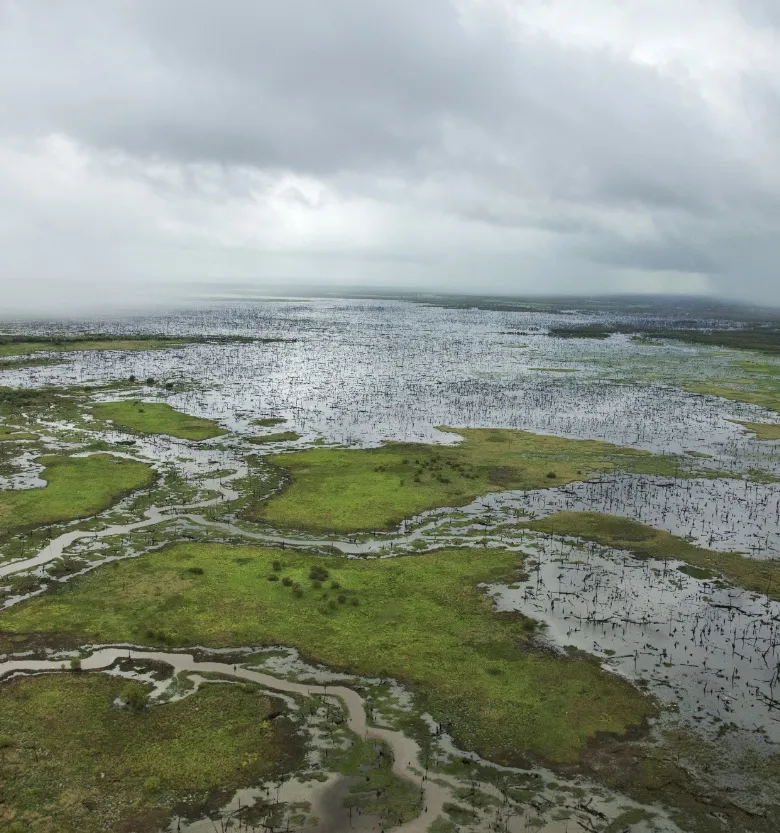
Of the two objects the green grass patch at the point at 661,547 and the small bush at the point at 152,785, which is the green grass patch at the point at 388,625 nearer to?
the green grass patch at the point at 661,547

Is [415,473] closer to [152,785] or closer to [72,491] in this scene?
[72,491]

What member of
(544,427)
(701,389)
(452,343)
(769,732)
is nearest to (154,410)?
(544,427)

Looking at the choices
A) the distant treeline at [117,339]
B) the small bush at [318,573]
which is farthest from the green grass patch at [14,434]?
the distant treeline at [117,339]

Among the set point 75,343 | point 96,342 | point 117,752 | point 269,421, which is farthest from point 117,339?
point 117,752

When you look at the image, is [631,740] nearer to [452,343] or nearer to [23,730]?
→ [23,730]

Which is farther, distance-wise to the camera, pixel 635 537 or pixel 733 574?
pixel 635 537

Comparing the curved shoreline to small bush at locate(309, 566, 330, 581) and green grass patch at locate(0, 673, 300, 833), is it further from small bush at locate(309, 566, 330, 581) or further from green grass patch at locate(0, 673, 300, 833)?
small bush at locate(309, 566, 330, 581)

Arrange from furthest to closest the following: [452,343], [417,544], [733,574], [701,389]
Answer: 1. [452,343]
2. [701,389]
3. [417,544]
4. [733,574]

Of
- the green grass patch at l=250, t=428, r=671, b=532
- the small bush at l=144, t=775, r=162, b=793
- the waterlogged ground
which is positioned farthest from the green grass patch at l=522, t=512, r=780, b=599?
the small bush at l=144, t=775, r=162, b=793
